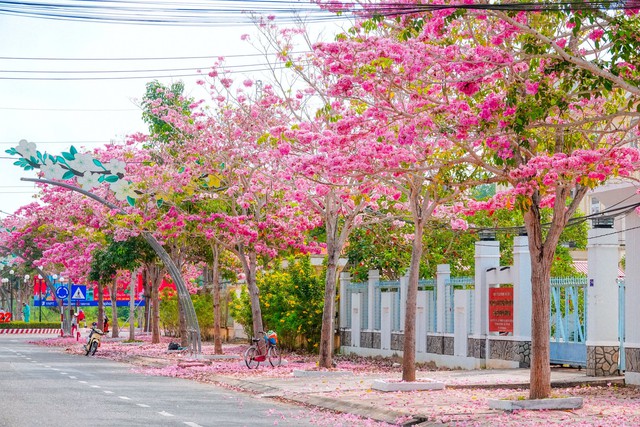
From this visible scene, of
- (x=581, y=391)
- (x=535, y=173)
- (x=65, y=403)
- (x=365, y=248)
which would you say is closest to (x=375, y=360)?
(x=365, y=248)

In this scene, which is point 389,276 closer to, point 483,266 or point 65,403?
point 483,266

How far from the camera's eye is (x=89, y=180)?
116ft

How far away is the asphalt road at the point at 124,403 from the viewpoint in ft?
52.5

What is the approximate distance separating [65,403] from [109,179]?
16.2 m

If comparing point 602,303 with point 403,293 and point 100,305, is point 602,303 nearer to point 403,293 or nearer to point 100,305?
point 403,293

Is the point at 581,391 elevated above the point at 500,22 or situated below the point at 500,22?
below

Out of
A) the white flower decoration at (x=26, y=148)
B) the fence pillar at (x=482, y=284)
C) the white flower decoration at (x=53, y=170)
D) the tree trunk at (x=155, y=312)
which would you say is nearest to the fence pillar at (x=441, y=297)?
the fence pillar at (x=482, y=284)

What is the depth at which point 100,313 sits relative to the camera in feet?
198

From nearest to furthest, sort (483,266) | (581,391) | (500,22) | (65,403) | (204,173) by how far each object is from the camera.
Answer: (500,22)
(65,403)
(581,391)
(483,266)
(204,173)

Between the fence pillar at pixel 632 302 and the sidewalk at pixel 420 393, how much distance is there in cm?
51

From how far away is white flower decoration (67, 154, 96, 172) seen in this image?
35250 mm

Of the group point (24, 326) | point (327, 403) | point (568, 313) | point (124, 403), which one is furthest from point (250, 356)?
point (24, 326)

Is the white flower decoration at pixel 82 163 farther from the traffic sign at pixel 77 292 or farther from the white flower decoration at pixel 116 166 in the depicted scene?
the traffic sign at pixel 77 292

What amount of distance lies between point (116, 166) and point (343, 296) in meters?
8.64
